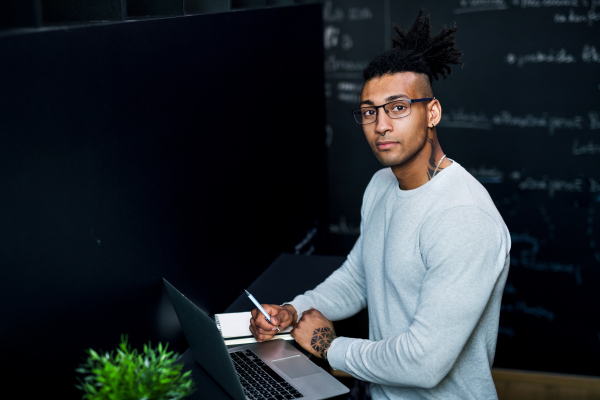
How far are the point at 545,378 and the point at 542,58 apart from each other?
165 centimetres

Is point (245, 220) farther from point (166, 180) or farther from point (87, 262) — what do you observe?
point (87, 262)

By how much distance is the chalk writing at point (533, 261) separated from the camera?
9.06ft

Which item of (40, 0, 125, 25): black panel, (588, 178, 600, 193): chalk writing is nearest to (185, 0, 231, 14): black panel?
(40, 0, 125, 25): black panel

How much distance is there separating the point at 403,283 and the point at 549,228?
5.65 feet

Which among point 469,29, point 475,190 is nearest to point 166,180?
point 475,190

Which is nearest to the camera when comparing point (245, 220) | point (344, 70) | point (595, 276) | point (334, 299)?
point (334, 299)

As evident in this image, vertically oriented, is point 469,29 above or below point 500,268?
above

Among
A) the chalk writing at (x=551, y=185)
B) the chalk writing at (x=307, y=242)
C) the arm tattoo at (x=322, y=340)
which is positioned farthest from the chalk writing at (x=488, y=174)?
the arm tattoo at (x=322, y=340)

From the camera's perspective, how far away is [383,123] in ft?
4.58

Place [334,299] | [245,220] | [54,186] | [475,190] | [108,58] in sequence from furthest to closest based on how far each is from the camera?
[245,220] → [334,299] → [475,190] → [108,58] → [54,186]

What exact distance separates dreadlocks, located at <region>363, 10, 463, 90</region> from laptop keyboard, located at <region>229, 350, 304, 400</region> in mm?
798

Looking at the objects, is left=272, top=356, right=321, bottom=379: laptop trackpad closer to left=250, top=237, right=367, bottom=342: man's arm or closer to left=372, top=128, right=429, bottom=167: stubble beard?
left=250, top=237, right=367, bottom=342: man's arm

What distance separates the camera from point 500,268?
3.96 feet

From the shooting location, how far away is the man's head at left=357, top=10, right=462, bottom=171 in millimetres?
1391
